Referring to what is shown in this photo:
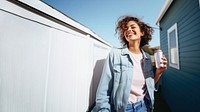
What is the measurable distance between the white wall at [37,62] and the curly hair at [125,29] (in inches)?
23.8

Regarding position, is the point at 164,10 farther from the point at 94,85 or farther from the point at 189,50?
the point at 94,85

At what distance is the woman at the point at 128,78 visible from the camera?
1.36 m

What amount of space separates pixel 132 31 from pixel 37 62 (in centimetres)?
117

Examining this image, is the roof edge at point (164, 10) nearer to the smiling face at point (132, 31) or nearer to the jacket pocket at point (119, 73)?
the smiling face at point (132, 31)

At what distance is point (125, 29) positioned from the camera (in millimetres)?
1631

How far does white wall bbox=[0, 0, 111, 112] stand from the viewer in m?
0.66

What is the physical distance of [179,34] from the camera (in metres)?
3.44

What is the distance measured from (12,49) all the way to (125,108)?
1203mm

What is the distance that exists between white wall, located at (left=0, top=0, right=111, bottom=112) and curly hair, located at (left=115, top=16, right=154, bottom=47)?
60 centimetres

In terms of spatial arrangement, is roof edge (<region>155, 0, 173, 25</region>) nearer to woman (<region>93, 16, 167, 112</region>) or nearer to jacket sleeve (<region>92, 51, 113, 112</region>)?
woman (<region>93, 16, 167, 112</region>)

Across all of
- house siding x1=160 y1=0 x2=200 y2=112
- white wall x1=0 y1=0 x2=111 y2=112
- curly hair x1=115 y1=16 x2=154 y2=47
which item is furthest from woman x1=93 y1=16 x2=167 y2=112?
house siding x1=160 y1=0 x2=200 y2=112

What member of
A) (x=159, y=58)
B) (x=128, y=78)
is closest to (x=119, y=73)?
(x=128, y=78)

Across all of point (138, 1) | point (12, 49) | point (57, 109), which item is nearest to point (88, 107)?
point (57, 109)

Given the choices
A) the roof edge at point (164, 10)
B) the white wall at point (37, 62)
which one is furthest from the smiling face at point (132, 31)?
the roof edge at point (164, 10)
